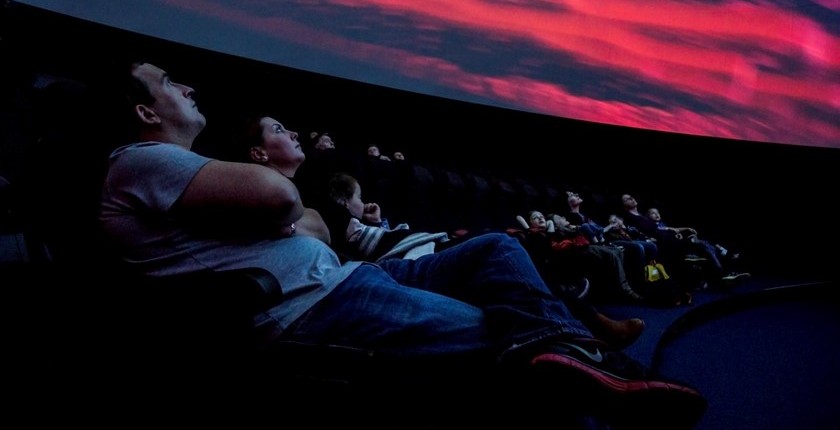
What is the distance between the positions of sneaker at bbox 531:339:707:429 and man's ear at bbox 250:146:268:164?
72 centimetres

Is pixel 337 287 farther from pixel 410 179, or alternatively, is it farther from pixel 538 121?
pixel 538 121

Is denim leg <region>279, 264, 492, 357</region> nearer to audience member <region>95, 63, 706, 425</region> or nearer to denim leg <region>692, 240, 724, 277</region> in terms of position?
audience member <region>95, 63, 706, 425</region>

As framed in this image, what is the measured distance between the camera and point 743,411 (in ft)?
4.51

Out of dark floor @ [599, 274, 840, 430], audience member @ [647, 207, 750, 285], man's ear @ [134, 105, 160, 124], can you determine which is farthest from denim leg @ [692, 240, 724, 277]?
man's ear @ [134, 105, 160, 124]

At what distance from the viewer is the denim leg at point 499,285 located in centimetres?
76

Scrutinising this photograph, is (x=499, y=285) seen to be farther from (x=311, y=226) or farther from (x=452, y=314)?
(x=311, y=226)

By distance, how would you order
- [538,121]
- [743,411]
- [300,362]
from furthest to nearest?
1. [538,121]
2. [743,411]
3. [300,362]

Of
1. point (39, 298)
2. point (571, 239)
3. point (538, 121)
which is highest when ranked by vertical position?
point (538, 121)

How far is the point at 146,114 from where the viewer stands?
31.2 inches

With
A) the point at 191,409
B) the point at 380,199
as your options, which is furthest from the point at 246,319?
the point at 380,199

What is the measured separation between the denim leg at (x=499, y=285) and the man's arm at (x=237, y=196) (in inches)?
14.6

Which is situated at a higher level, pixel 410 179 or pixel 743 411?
pixel 410 179

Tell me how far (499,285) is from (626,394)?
264 millimetres

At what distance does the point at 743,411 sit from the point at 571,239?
1308 millimetres
